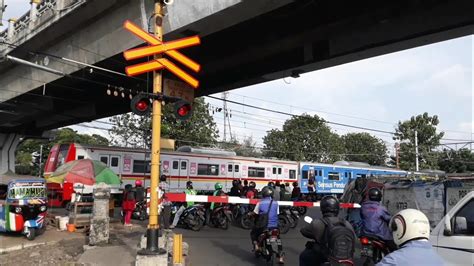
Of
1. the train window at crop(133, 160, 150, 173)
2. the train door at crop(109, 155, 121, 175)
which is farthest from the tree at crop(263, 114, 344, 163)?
the train door at crop(109, 155, 121, 175)

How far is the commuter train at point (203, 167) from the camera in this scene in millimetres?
20906

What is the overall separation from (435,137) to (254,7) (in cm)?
5025

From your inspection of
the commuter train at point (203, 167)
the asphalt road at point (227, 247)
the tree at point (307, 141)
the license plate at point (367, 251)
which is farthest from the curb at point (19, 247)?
the tree at point (307, 141)

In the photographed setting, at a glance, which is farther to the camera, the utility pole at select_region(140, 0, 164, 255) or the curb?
the curb

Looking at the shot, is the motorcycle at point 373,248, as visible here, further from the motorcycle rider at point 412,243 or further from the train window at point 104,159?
the train window at point 104,159

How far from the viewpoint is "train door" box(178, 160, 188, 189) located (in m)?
23.6

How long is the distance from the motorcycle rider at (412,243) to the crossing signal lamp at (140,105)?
211 inches

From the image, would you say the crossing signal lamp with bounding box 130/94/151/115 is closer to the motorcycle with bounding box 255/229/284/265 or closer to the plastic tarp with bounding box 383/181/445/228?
the motorcycle with bounding box 255/229/284/265

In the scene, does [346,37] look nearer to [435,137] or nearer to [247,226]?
[247,226]

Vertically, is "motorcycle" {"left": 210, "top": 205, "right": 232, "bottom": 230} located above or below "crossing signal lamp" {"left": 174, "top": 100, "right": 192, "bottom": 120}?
below

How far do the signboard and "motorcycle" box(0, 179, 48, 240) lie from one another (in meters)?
4.74

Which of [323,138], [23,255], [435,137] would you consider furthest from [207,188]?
[435,137]

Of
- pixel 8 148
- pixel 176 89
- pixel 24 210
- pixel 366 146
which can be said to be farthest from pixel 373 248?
pixel 366 146

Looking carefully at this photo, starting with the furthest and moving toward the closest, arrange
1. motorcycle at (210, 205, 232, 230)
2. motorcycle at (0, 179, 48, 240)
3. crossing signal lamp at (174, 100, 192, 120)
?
motorcycle at (210, 205, 232, 230) → motorcycle at (0, 179, 48, 240) → crossing signal lamp at (174, 100, 192, 120)
